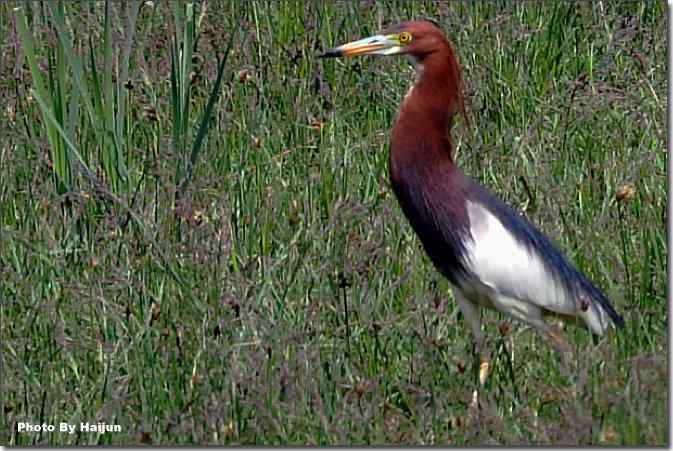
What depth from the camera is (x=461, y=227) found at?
3936mm

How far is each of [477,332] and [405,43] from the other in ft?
2.43

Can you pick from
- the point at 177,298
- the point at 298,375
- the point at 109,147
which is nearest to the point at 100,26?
the point at 109,147

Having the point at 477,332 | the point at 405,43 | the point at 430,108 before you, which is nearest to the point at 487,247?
the point at 477,332

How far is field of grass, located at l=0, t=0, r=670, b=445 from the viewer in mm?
3564

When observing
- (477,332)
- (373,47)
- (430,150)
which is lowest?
(477,332)

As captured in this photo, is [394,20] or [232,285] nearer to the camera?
[232,285]

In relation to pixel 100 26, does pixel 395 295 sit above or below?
below

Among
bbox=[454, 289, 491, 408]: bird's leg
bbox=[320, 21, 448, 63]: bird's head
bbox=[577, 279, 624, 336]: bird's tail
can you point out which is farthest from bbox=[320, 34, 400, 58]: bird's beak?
bbox=[577, 279, 624, 336]: bird's tail

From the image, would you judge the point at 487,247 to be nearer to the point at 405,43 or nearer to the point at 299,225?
the point at 405,43

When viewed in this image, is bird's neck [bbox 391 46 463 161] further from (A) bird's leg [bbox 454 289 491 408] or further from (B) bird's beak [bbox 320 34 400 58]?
(A) bird's leg [bbox 454 289 491 408]

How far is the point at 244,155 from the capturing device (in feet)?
16.3

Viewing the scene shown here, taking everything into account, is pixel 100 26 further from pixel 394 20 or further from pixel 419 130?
pixel 419 130

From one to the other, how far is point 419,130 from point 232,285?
604 mm

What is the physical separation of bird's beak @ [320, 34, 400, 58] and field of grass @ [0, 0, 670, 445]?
387 mm
